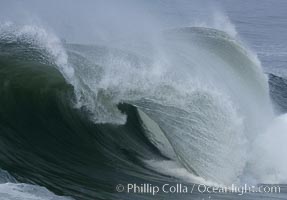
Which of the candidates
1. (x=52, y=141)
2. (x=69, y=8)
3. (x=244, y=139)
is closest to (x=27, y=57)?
(x=52, y=141)

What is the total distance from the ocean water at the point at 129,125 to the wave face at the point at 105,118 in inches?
0.7

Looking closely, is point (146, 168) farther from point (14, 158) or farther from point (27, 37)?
point (27, 37)

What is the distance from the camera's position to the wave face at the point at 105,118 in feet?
33.2

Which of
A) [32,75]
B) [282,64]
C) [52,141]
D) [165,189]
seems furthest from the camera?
[282,64]

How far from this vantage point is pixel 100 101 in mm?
11117

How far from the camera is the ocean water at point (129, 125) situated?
9.89 m

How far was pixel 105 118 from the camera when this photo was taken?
36.1 ft

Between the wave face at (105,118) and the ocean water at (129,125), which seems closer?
the ocean water at (129,125)

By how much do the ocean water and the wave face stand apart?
18mm

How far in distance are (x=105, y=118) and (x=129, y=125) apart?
39 cm

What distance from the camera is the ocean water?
989cm

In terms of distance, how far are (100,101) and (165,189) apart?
2.01m

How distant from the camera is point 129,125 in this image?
10977 millimetres

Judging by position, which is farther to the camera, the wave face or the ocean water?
the wave face
